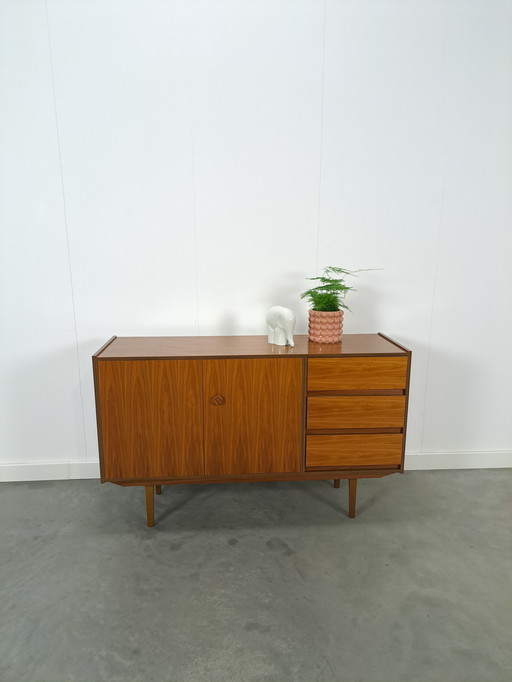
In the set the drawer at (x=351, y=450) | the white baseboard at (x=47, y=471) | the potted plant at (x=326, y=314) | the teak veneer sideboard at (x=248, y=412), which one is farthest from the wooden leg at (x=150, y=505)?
the potted plant at (x=326, y=314)

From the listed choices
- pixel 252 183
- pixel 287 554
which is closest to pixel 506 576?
pixel 287 554

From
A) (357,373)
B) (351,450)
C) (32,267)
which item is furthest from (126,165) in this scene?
(351,450)

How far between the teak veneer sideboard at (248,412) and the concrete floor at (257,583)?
0.84ft

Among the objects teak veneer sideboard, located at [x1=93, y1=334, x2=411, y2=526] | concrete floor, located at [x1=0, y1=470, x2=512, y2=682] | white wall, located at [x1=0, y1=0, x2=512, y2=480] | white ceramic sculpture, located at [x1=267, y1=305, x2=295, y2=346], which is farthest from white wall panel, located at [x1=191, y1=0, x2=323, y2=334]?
concrete floor, located at [x1=0, y1=470, x2=512, y2=682]

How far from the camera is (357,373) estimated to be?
2080 millimetres

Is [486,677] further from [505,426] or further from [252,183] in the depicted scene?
[252,183]

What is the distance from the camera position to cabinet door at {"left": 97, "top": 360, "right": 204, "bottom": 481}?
79.4 inches

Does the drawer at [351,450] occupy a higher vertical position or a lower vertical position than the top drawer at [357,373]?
lower

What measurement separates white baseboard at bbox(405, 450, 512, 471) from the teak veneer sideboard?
0.61 m

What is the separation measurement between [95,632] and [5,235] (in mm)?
1819

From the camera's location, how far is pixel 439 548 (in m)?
2.05

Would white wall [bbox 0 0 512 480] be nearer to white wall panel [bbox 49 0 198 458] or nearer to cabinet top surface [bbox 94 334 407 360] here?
white wall panel [bbox 49 0 198 458]

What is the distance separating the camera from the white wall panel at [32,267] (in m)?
2.24

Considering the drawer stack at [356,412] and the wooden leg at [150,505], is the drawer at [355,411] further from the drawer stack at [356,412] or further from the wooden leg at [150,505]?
the wooden leg at [150,505]
